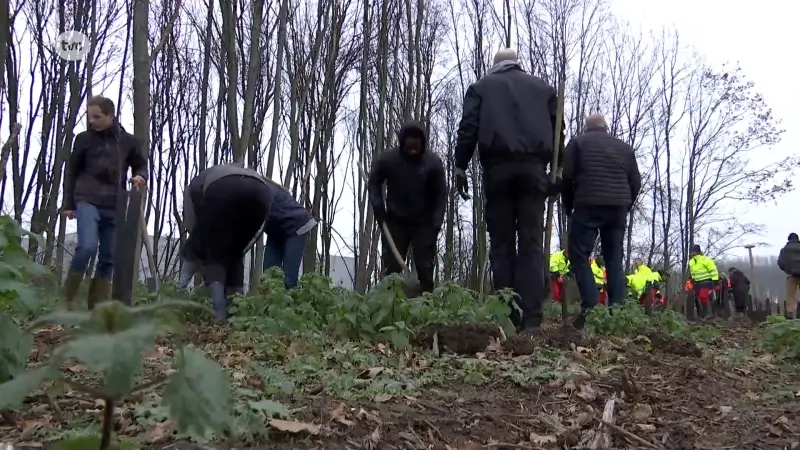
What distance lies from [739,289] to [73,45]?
1713cm

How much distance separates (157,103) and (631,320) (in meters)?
17.0

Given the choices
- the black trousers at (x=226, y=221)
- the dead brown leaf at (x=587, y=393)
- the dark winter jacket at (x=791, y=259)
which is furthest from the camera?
the dark winter jacket at (x=791, y=259)

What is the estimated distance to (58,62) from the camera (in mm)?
15789

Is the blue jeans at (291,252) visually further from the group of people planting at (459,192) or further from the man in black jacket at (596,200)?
the man in black jacket at (596,200)

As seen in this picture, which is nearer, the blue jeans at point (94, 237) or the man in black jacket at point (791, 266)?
the blue jeans at point (94, 237)

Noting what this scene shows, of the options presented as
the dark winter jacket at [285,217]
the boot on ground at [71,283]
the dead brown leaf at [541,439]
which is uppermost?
the dark winter jacket at [285,217]

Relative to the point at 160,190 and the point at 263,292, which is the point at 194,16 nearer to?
the point at 160,190

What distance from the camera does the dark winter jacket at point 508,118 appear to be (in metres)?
4.88

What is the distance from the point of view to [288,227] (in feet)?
19.3

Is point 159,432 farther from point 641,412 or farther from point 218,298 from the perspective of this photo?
point 218,298

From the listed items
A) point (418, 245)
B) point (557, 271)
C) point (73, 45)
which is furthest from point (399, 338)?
point (73, 45)

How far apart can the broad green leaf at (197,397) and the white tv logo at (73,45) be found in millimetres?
15415

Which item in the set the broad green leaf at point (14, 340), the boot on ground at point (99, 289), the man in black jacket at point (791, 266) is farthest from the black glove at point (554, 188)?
the man in black jacket at point (791, 266)

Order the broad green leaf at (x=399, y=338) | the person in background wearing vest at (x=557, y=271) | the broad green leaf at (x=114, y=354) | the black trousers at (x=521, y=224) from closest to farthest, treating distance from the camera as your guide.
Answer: the broad green leaf at (x=114, y=354), the broad green leaf at (x=399, y=338), the black trousers at (x=521, y=224), the person in background wearing vest at (x=557, y=271)
